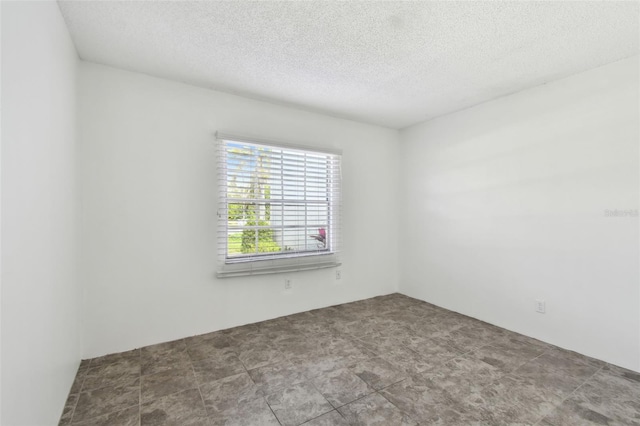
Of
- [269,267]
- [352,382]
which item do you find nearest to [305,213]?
[269,267]

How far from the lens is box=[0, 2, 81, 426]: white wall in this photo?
1072mm

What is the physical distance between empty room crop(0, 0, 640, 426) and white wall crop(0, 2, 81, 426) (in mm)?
16

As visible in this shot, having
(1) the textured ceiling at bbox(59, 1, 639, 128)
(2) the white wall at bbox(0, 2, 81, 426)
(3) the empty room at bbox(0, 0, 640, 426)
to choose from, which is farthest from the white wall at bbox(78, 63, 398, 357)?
(2) the white wall at bbox(0, 2, 81, 426)

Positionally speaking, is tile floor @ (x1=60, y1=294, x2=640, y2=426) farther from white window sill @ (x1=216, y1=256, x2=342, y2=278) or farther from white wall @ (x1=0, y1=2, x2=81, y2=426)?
white window sill @ (x1=216, y1=256, x2=342, y2=278)

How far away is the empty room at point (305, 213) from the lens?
170 centimetres

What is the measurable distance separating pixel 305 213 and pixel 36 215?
2460 millimetres

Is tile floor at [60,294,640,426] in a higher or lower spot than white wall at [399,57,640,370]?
lower

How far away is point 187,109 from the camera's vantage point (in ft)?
9.10

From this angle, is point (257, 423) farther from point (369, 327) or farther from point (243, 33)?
point (243, 33)

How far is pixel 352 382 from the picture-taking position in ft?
6.84

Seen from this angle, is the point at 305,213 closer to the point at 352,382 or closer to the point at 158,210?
the point at 158,210

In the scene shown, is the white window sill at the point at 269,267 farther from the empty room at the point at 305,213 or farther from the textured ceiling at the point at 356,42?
the textured ceiling at the point at 356,42

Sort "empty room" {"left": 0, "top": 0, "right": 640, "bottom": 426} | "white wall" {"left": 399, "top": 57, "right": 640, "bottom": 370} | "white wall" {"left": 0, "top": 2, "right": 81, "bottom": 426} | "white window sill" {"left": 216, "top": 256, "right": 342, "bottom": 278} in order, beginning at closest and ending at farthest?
1. "white wall" {"left": 0, "top": 2, "right": 81, "bottom": 426}
2. "empty room" {"left": 0, "top": 0, "right": 640, "bottom": 426}
3. "white wall" {"left": 399, "top": 57, "right": 640, "bottom": 370}
4. "white window sill" {"left": 216, "top": 256, "right": 342, "bottom": 278}

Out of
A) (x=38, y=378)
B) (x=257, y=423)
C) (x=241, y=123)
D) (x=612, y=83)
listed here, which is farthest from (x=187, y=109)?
(x=612, y=83)
